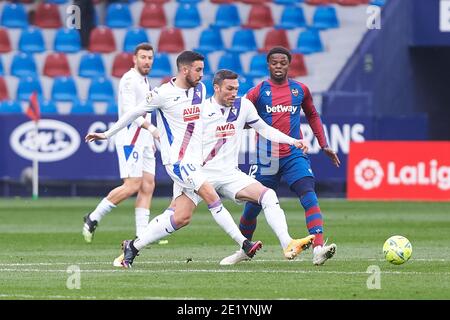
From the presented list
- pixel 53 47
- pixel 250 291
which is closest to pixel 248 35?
pixel 53 47

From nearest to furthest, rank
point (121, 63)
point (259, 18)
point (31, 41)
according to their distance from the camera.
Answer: point (121, 63), point (259, 18), point (31, 41)

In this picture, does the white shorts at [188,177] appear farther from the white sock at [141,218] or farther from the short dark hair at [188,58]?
the white sock at [141,218]

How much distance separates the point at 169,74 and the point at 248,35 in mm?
1983

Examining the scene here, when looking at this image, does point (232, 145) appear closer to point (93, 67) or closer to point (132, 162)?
point (132, 162)

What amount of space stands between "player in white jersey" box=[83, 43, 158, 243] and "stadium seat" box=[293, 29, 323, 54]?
42.1ft

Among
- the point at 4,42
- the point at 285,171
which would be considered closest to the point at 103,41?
the point at 4,42

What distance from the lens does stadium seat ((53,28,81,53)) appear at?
29.2 metres

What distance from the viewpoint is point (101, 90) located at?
2781 cm

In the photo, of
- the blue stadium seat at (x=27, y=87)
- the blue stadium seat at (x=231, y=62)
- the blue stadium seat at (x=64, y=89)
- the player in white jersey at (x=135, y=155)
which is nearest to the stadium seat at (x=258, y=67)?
the blue stadium seat at (x=231, y=62)

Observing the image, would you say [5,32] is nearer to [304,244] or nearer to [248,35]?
[248,35]

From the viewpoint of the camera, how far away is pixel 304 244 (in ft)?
40.9

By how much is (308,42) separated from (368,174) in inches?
196

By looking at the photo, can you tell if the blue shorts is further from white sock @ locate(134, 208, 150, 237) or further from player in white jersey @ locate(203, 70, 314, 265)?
white sock @ locate(134, 208, 150, 237)
